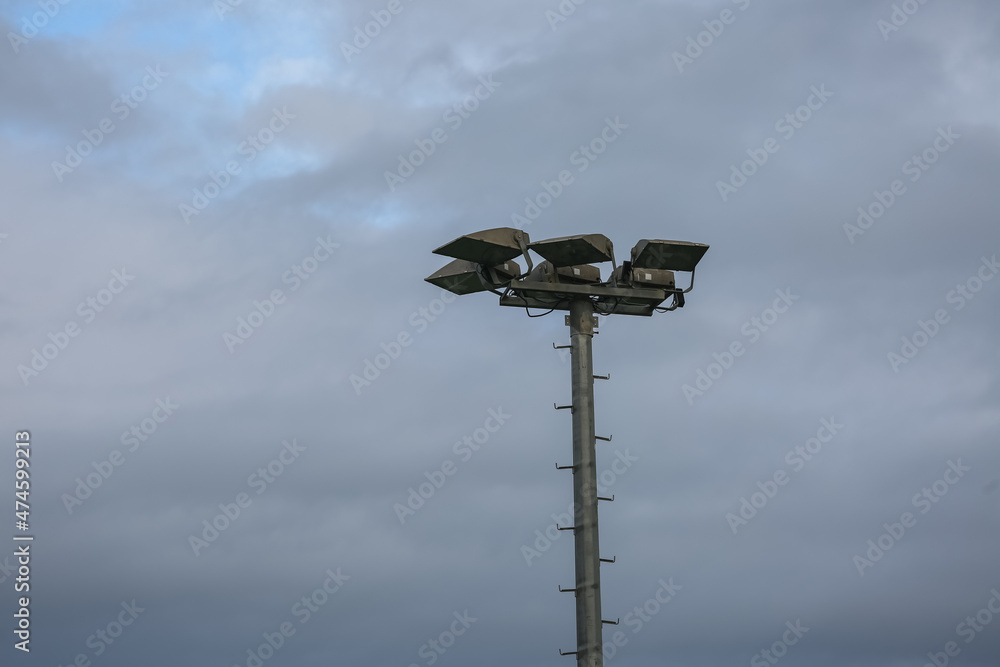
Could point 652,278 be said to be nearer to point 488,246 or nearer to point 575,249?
point 575,249

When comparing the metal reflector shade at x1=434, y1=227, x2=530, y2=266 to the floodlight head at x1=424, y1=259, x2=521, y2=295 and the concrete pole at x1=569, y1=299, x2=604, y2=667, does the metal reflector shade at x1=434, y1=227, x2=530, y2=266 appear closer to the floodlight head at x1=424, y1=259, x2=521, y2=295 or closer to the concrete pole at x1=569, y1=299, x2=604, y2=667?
the floodlight head at x1=424, y1=259, x2=521, y2=295

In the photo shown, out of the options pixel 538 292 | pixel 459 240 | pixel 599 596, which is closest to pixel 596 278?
pixel 538 292

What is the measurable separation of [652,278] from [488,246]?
3.31 m

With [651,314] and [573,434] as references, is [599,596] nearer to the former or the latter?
[573,434]

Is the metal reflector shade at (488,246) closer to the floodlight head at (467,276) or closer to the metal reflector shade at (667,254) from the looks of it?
the floodlight head at (467,276)

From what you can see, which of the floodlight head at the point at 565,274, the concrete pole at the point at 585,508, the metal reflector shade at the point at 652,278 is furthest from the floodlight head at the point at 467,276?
the metal reflector shade at the point at 652,278

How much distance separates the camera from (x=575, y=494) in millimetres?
25609

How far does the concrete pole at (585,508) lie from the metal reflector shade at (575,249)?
4.09 feet

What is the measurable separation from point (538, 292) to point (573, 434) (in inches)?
103

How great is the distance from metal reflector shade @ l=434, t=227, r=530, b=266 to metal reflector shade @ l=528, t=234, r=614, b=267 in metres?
0.37

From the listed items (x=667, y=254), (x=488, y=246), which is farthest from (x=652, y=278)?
(x=488, y=246)

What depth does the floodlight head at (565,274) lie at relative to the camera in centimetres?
2658

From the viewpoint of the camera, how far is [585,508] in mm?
25422

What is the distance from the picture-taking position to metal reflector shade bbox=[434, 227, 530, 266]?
25453 mm
